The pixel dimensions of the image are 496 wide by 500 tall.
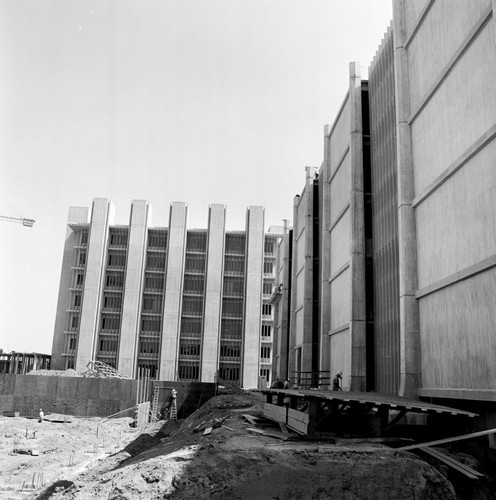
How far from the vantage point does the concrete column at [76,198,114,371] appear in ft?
233

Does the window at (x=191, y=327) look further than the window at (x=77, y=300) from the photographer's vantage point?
No

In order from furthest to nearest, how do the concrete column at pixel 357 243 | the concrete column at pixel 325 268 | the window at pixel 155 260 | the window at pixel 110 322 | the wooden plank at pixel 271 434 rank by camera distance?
1. the window at pixel 155 260
2. the window at pixel 110 322
3. the concrete column at pixel 325 268
4. the concrete column at pixel 357 243
5. the wooden plank at pixel 271 434

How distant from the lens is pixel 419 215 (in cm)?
2012

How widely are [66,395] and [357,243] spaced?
1254 inches

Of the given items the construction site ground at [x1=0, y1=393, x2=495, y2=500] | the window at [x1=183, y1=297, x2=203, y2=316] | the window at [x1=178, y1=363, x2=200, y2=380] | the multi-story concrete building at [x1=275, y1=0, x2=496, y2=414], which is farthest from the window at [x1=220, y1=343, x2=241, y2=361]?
the construction site ground at [x1=0, y1=393, x2=495, y2=500]

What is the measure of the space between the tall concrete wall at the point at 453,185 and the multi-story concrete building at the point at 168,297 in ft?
180

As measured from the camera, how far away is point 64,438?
31.1 m

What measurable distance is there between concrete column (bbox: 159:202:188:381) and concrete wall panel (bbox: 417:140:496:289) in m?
56.6

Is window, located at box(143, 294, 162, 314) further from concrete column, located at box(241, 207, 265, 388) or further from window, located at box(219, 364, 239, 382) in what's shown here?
concrete column, located at box(241, 207, 265, 388)

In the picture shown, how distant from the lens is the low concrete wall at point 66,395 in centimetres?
4566

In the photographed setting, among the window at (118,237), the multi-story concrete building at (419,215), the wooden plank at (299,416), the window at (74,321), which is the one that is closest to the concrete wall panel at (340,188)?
the multi-story concrete building at (419,215)

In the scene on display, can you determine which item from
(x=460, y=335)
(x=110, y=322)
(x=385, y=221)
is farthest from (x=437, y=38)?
(x=110, y=322)

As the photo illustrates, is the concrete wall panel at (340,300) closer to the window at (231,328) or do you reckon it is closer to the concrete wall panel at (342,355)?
the concrete wall panel at (342,355)

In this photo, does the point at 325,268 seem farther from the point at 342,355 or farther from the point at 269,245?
the point at 269,245
